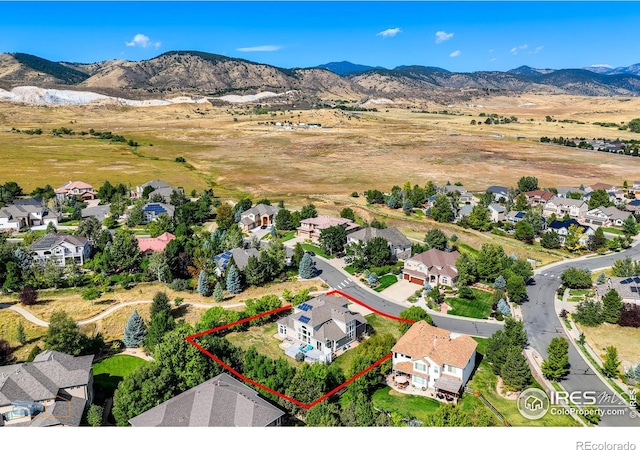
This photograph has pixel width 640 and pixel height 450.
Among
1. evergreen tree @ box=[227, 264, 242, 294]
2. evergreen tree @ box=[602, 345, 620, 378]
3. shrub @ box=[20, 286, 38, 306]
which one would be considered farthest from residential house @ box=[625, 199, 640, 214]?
shrub @ box=[20, 286, 38, 306]

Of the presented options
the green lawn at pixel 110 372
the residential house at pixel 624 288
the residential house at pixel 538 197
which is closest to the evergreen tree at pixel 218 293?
the green lawn at pixel 110 372

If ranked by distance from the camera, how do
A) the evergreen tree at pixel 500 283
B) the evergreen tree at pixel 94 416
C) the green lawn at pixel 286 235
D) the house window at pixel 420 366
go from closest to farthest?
the evergreen tree at pixel 94 416 → the house window at pixel 420 366 → the evergreen tree at pixel 500 283 → the green lawn at pixel 286 235

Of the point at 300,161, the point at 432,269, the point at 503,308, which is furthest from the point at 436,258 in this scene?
the point at 300,161

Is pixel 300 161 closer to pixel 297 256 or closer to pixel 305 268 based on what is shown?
pixel 297 256

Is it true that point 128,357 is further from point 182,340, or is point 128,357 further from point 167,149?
point 167,149

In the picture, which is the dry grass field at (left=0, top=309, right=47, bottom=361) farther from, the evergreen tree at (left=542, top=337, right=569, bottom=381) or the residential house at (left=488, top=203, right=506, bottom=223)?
the residential house at (left=488, top=203, right=506, bottom=223)

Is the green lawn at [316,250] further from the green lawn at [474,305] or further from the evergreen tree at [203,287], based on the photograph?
the green lawn at [474,305]

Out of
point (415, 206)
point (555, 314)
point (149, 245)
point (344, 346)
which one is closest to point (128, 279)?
point (149, 245)
